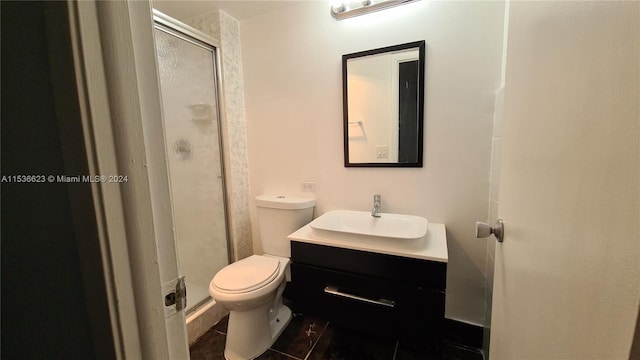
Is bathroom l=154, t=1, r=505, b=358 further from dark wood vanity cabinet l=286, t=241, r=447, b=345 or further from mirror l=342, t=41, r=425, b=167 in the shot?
dark wood vanity cabinet l=286, t=241, r=447, b=345

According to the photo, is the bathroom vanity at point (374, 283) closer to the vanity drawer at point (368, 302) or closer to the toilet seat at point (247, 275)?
the vanity drawer at point (368, 302)

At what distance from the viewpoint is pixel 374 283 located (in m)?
1.13

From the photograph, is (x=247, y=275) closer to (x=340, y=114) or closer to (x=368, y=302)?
(x=368, y=302)

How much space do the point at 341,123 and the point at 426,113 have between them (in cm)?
51

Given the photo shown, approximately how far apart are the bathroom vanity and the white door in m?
0.44

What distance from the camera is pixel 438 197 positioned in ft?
4.57

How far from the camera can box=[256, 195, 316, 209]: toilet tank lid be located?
1.58 m

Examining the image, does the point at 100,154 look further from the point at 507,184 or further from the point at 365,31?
the point at 365,31

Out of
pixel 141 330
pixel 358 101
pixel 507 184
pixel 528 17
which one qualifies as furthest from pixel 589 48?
pixel 358 101

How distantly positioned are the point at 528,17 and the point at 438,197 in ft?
3.27

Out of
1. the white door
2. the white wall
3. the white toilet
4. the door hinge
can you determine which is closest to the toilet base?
the white toilet

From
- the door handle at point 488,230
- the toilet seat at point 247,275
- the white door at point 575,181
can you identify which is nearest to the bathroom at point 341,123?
the toilet seat at point 247,275

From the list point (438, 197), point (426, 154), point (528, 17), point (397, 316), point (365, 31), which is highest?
point (365, 31)

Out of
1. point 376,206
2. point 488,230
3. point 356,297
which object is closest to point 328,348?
point 356,297
